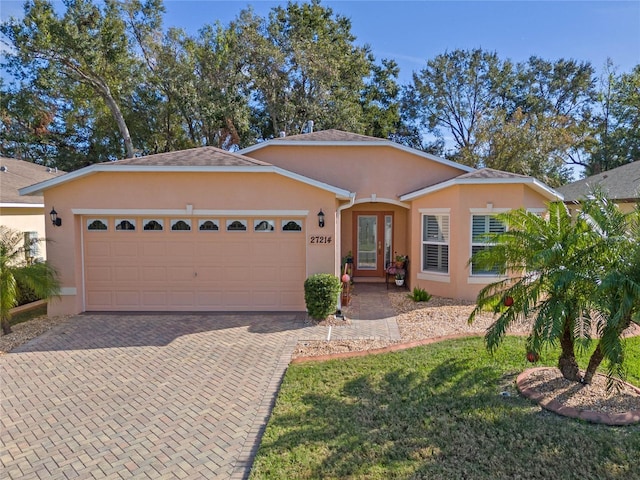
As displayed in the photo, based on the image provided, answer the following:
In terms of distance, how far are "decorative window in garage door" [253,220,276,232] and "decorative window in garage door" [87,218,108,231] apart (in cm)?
398

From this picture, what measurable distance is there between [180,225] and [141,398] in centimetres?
554

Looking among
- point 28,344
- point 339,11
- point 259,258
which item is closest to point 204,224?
point 259,258

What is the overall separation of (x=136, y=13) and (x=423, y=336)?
27957 millimetres

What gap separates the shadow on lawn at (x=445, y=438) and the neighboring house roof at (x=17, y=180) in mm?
11340

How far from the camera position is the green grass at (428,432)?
4055 millimetres

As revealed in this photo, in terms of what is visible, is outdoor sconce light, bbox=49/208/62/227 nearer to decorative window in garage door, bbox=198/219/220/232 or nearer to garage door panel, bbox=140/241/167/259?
garage door panel, bbox=140/241/167/259

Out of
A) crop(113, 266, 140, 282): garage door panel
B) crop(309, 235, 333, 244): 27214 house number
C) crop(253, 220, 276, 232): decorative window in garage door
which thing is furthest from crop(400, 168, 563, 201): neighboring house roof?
crop(113, 266, 140, 282): garage door panel

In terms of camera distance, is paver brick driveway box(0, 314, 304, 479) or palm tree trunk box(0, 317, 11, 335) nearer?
paver brick driveway box(0, 314, 304, 479)

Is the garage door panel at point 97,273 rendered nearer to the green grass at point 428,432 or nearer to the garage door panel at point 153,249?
the garage door panel at point 153,249

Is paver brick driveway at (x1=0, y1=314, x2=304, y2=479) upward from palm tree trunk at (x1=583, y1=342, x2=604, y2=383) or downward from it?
downward

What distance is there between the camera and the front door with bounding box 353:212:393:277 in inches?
606

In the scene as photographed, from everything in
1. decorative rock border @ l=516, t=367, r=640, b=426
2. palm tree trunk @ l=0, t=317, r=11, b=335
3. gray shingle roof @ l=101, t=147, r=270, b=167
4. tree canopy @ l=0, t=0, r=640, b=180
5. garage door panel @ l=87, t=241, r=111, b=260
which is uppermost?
tree canopy @ l=0, t=0, r=640, b=180

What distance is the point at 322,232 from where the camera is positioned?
10.4m

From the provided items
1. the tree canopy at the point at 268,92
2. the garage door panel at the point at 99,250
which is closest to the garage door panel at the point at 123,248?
the garage door panel at the point at 99,250
